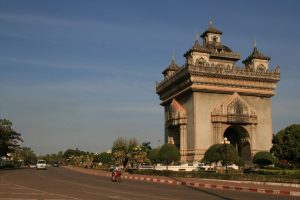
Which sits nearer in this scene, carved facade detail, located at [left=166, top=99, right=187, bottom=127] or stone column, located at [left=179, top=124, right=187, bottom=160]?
stone column, located at [left=179, top=124, right=187, bottom=160]

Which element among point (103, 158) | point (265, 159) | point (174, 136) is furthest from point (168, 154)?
point (103, 158)

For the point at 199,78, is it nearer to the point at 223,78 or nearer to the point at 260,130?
the point at 223,78

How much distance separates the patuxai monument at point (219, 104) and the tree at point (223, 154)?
8.81m

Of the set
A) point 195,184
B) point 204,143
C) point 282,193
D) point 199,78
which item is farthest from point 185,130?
point 282,193

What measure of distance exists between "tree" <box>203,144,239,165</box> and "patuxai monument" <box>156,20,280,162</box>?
8810 mm

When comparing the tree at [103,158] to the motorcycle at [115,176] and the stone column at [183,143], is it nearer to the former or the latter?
the stone column at [183,143]

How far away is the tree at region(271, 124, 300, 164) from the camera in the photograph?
3703cm

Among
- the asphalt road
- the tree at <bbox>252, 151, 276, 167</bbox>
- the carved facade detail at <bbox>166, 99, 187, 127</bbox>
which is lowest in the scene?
the asphalt road

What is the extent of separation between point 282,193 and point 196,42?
35.0 m

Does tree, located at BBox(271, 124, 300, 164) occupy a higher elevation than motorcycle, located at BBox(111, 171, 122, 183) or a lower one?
higher

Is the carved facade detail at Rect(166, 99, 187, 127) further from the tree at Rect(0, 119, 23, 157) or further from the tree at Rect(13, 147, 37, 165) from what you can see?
the tree at Rect(13, 147, 37, 165)

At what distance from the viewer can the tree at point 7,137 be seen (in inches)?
2534

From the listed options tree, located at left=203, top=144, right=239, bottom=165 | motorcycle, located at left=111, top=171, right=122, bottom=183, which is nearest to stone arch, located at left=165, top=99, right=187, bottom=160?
tree, located at left=203, top=144, right=239, bottom=165

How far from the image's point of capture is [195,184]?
25.3 meters
